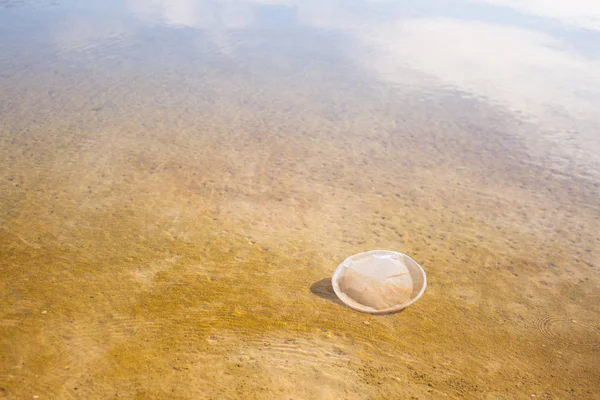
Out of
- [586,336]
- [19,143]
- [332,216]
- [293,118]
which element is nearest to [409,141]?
[293,118]

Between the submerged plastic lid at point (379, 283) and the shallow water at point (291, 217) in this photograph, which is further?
the submerged plastic lid at point (379, 283)

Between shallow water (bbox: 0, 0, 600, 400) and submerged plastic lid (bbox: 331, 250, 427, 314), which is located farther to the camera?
submerged plastic lid (bbox: 331, 250, 427, 314)

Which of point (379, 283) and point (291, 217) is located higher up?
point (379, 283)

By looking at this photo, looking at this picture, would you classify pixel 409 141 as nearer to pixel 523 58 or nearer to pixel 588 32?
pixel 523 58
